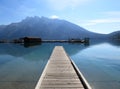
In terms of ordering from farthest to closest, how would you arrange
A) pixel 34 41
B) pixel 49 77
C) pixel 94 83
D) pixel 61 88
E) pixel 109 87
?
pixel 34 41
pixel 94 83
pixel 109 87
pixel 49 77
pixel 61 88

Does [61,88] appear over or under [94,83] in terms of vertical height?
over

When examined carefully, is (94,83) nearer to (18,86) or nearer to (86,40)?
(18,86)

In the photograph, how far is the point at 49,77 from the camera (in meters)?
8.77

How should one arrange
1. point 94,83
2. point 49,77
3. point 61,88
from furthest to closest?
point 94,83
point 49,77
point 61,88

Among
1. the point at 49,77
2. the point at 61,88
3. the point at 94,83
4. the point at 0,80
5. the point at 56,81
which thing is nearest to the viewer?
the point at 61,88

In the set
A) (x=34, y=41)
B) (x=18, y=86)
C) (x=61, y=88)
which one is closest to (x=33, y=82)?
(x=18, y=86)

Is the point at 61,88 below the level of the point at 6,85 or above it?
above

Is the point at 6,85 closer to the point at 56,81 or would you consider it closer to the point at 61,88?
the point at 56,81

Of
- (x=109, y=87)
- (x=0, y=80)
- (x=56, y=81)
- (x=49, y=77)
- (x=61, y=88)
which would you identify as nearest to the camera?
(x=61, y=88)

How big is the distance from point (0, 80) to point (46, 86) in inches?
190

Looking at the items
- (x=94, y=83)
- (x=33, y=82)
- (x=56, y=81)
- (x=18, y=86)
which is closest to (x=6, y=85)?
(x=18, y=86)

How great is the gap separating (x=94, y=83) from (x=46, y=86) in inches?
155

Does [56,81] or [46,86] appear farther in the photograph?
[56,81]

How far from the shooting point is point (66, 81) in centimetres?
814
